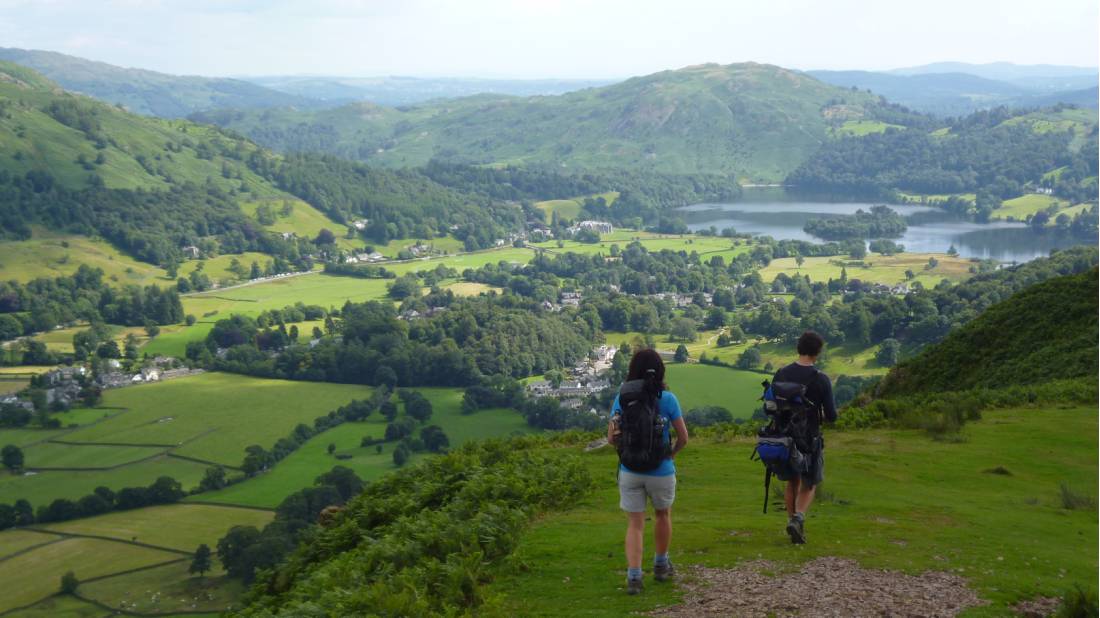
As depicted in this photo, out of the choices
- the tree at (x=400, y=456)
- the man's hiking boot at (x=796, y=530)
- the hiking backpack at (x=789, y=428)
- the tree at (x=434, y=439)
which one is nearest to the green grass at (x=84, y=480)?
the tree at (x=400, y=456)

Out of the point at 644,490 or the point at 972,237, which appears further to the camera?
the point at 972,237

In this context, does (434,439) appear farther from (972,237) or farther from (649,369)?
(972,237)

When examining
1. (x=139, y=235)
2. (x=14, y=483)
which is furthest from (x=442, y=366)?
(x=139, y=235)

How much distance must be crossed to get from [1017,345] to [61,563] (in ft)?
131

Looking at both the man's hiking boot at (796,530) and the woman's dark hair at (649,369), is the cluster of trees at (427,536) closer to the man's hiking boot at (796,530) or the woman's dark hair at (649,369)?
the woman's dark hair at (649,369)

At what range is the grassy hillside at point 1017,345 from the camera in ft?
83.7

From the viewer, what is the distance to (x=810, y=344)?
427 inches

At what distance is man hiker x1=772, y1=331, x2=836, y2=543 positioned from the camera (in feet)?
35.0

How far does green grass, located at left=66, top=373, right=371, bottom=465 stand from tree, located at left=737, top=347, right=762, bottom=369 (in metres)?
32.1

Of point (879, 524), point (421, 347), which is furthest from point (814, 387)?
point (421, 347)

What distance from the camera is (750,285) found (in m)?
129

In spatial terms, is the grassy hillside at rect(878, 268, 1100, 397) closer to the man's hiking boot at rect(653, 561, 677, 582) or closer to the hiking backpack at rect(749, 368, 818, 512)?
the hiking backpack at rect(749, 368, 818, 512)

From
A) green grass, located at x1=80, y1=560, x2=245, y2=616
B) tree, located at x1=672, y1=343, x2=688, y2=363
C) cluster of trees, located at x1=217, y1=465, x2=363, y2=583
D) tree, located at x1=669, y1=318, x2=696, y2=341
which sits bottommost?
tree, located at x1=669, y1=318, x2=696, y2=341

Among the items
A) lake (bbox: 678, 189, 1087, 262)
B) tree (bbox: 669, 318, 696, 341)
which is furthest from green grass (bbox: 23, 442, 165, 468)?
lake (bbox: 678, 189, 1087, 262)
